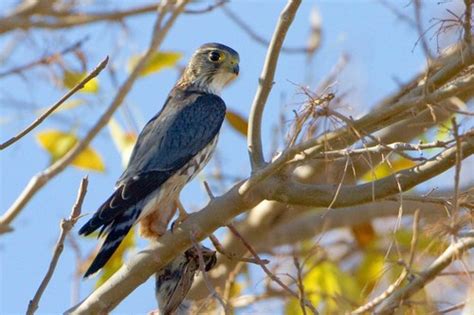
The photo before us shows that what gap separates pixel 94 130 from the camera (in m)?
6.45

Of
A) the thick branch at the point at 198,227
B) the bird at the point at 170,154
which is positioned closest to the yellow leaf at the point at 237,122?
the bird at the point at 170,154

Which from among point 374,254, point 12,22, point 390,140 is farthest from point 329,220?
point 12,22

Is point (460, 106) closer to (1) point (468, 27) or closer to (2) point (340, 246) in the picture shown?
(1) point (468, 27)

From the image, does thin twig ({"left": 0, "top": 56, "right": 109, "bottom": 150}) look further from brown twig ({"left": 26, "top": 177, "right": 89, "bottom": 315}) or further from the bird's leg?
the bird's leg

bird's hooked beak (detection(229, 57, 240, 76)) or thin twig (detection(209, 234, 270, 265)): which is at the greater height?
bird's hooked beak (detection(229, 57, 240, 76))

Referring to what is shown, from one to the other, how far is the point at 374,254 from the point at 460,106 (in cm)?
392

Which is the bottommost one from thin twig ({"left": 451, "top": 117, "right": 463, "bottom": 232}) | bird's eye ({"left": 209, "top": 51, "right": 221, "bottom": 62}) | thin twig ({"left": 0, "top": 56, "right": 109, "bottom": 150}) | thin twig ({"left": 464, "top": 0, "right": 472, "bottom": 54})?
Result: thin twig ({"left": 451, "top": 117, "right": 463, "bottom": 232})

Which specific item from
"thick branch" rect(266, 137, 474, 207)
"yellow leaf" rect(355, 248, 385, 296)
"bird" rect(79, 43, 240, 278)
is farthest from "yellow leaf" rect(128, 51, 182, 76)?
"thick branch" rect(266, 137, 474, 207)

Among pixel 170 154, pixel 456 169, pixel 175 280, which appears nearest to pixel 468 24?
pixel 456 169

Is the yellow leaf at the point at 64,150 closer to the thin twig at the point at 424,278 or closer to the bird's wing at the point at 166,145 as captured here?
the bird's wing at the point at 166,145

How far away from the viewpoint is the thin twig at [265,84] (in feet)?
16.2

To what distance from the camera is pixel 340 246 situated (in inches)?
395

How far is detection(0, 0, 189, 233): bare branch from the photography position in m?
5.89

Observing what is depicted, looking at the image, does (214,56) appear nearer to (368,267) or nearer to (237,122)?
(237,122)
